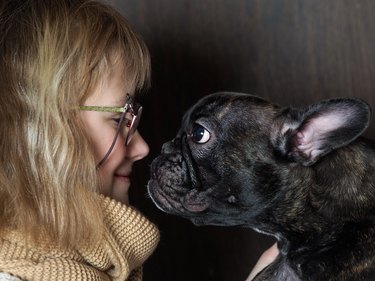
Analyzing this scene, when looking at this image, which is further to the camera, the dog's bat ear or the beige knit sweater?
the beige knit sweater

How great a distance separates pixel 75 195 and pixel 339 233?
0.45 m

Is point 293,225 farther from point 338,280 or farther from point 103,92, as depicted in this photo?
point 103,92

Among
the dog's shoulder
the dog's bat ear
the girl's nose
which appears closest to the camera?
the dog's bat ear

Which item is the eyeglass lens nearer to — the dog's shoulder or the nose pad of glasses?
the nose pad of glasses

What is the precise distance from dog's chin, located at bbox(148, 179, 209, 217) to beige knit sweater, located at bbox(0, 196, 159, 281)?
4.4 inches

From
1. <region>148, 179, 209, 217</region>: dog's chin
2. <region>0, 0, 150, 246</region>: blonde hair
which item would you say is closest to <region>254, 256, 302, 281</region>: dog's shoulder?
<region>148, 179, 209, 217</region>: dog's chin

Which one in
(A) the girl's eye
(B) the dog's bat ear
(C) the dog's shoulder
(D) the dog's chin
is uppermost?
(B) the dog's bat ear

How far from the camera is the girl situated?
3.54ft

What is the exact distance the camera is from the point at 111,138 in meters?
1.19

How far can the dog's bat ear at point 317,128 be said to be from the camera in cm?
94

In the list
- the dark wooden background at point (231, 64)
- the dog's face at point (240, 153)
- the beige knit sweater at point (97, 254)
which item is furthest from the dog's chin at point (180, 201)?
the dark wooden background at point (231, 64)

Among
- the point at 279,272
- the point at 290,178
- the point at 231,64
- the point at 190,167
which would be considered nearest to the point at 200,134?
the point at 190,167

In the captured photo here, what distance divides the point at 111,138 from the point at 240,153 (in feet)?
0.93

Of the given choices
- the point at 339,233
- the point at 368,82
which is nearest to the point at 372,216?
the point at 339,233
